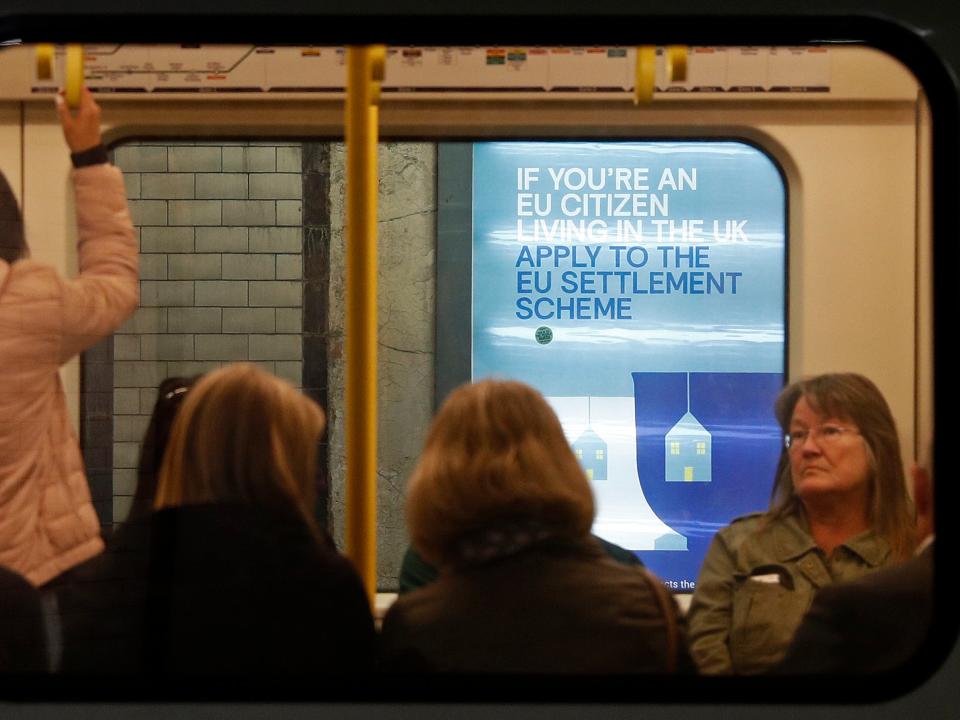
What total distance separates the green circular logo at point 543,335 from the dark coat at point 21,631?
3.35 ft

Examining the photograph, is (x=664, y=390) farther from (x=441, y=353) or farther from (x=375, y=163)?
(x=375, y=163)

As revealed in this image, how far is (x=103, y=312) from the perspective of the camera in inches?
88.3

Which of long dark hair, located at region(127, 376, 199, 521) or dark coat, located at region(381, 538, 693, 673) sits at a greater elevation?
long dark hair, located at region(127, 376, 199, 521)

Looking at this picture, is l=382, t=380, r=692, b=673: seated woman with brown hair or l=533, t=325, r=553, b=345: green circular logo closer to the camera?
l=382, t=380, r=692, b=673: seated woman with brown hair

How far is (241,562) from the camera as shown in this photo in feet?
7.23

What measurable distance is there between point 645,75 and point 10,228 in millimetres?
1218

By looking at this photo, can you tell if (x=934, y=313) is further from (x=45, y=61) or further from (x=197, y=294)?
(x=45, y=61)

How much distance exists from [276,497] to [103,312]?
0.47 m

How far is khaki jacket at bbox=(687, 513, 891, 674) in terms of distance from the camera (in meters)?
2.23

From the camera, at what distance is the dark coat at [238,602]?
7.20ft

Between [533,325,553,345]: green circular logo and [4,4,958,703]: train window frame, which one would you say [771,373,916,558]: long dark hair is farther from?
[533,325,553,345]: green circular logo

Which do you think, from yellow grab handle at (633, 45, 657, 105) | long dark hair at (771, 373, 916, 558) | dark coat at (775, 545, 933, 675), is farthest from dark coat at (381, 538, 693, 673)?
yellow grab handle at (633, 45, 657, 105)

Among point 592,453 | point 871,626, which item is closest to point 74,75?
point 592,453

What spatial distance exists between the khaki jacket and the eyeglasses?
0.14 meters
